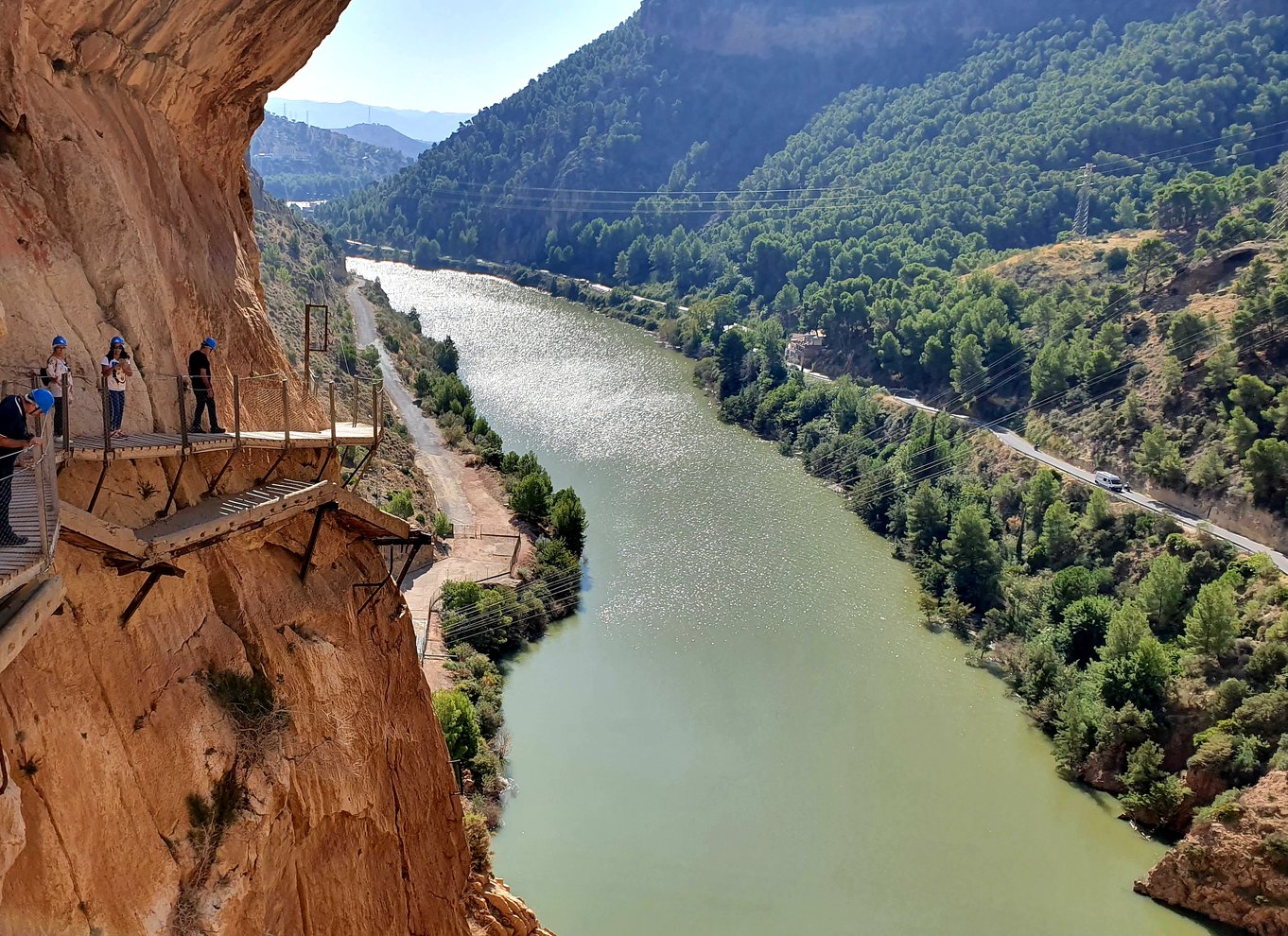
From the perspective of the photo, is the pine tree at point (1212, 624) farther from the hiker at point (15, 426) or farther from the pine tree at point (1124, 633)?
the hiker at point (15, 426)

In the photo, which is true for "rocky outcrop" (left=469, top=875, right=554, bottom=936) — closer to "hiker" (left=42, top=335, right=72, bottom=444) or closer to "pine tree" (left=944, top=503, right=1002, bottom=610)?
"hiker" (left=42, top=335, right=72, bottom=444)

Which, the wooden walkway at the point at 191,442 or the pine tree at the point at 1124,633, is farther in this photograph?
the pine tree at the point at 1124,633

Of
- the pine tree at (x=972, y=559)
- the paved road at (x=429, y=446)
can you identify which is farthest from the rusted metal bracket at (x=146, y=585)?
the pine tree at (x=972, y=559)

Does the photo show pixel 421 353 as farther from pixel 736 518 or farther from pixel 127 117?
pixel 127 117

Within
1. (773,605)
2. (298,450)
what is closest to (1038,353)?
(773,605)

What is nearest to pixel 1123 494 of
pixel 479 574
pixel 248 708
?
pixel 479 574

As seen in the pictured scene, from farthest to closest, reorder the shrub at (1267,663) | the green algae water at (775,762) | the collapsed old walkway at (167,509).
Result: the shrub at (1267,663) → the green algae water at (775,762) → the collapsed old walkway at (167,509)

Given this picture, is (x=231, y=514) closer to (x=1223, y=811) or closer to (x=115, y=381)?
(x=115, y=381)

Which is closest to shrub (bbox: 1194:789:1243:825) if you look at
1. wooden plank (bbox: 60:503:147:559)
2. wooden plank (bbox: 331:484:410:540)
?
wooden plank (bbox: 331:484:410:540)
